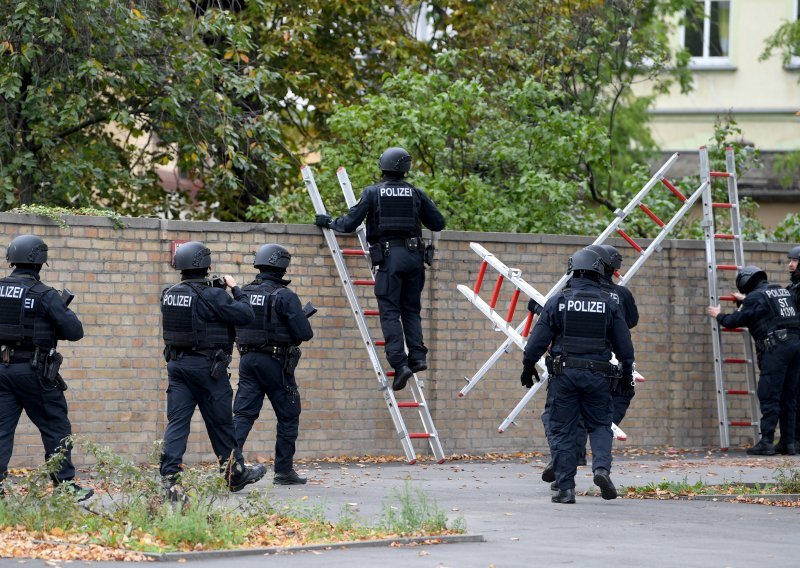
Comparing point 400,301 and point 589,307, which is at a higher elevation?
point 400,301

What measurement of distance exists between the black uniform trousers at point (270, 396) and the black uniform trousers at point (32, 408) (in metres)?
1.68

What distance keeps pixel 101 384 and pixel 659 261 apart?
6483 millimetres

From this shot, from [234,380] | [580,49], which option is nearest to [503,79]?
[580,49]

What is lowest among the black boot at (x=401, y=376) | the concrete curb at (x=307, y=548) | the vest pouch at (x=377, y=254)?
the concrete curb at (x=307, y=548)

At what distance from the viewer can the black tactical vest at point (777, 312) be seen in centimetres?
1469

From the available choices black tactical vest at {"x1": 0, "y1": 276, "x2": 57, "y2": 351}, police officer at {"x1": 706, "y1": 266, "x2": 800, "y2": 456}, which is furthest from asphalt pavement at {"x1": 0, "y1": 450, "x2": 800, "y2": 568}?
black tactical vest at {"x1": 0, "y1": 276, "x2": 57, "y2": 351}

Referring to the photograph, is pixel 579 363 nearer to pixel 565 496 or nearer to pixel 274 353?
pixel 565 496

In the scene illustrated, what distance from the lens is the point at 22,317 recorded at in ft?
32.6

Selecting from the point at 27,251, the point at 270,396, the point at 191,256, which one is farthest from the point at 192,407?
the point at 27,251

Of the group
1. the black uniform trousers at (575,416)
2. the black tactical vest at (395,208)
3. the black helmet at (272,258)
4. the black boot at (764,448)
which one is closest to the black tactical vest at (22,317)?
the black helmet at (272,258)

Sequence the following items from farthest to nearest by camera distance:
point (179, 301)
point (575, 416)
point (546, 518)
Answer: point (575, 416) → point (179, 301) → point (546, 518)

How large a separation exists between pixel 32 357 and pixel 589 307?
420 centimetres

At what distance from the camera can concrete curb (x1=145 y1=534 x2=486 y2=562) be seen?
7.74m

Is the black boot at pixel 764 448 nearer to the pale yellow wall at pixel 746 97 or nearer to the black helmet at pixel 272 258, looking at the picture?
the black helmet at pixel 272 258
